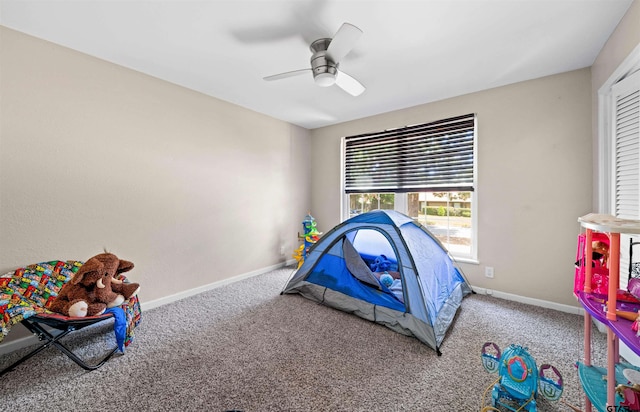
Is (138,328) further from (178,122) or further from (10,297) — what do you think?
(178,122)

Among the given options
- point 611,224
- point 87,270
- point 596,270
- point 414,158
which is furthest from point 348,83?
point 87,270

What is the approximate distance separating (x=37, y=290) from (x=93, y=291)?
15.0 inches

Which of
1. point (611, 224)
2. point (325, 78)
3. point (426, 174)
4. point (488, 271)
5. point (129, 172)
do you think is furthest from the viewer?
point (426, 174)

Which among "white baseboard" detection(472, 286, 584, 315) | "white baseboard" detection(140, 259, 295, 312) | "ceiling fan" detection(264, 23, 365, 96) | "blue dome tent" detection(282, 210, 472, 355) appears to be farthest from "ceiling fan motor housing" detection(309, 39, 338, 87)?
"white baseboard" detection(472, 286, 584, 315)

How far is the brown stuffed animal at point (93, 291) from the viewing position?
5.32 ft

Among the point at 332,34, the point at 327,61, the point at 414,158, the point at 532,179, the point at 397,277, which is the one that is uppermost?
the point at 332,34

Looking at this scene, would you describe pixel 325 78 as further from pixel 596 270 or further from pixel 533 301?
pixel 533 301

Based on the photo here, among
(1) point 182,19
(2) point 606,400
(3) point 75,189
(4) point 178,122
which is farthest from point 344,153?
(2) point 606,400

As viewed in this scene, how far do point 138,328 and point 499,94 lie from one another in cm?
414

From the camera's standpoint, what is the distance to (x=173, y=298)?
2.63 meters

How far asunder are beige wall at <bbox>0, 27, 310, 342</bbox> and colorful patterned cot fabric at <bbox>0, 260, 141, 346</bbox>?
0.59 feet

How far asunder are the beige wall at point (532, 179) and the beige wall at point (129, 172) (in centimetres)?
272

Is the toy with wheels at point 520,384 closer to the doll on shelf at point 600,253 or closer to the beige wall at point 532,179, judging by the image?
the doll on shelf at point 600,253

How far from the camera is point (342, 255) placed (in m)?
2.57
